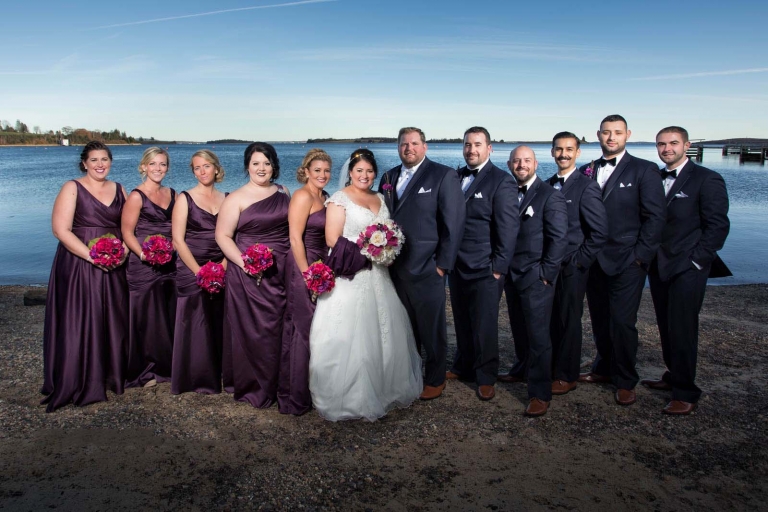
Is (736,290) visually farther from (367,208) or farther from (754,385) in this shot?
(367,208)

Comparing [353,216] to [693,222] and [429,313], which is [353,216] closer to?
[429,313]

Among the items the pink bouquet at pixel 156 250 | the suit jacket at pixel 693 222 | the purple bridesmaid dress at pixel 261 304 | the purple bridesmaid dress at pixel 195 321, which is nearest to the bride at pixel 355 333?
the purple bridesmaid dress at pixel 261 304

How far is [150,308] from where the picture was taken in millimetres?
6184

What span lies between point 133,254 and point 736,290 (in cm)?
1215

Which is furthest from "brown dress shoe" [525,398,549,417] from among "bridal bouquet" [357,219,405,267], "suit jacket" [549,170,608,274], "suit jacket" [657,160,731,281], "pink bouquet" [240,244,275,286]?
"pink bouquet" [240,244,275,286]

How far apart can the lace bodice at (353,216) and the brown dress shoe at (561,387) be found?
278cm

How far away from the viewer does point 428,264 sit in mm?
5719

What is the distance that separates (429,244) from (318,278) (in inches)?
49.4

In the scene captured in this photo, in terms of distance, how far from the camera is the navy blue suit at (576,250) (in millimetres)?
5684

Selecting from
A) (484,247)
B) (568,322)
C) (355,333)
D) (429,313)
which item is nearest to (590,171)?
(484,247)

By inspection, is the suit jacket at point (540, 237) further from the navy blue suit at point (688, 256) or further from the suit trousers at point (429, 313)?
the navy blue suit at point (688, 256)

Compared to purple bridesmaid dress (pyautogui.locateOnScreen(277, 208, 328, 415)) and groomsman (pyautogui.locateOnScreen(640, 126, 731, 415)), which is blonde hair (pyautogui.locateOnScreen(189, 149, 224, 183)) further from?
groomsman (pyautogui.locateOnScreen(640, 126, 731, 415))

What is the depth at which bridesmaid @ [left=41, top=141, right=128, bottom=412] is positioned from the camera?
5.75m

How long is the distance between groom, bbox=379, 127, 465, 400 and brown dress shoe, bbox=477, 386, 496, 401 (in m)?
0.43
